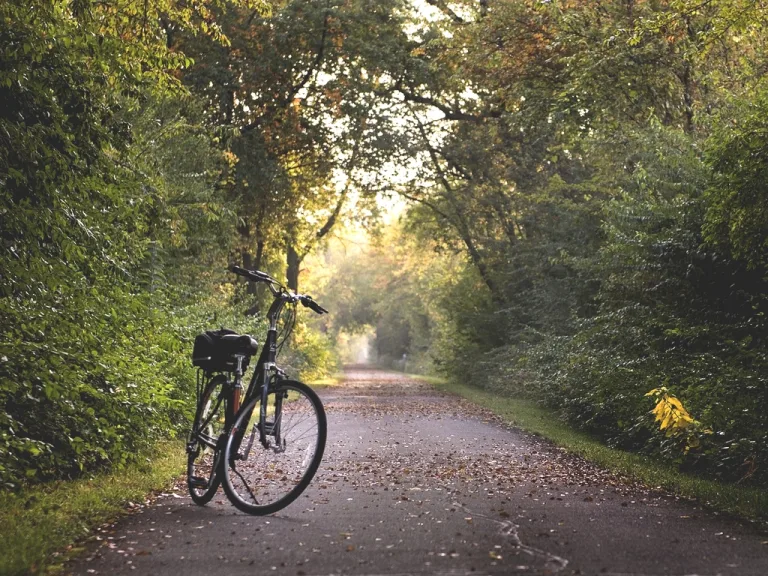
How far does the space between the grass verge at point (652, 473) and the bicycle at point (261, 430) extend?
3323 millimetres

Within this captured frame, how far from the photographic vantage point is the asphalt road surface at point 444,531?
4.71 m

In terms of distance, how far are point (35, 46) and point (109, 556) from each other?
13.0 feet

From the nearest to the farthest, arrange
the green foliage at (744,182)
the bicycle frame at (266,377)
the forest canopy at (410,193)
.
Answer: the bicycle frame at (266,377), the forest canopy at (410,193), the green foliage at (744,182)

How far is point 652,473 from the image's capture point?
854 cm

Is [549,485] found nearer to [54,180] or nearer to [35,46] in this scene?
[54,180]

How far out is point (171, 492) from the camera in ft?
24.7

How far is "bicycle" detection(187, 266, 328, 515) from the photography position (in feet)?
20.5

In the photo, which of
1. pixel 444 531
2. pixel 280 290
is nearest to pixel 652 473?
pixel 444 531

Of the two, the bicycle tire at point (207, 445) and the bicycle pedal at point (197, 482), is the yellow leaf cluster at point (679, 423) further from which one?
the bicycle pedal at point (197, 482)

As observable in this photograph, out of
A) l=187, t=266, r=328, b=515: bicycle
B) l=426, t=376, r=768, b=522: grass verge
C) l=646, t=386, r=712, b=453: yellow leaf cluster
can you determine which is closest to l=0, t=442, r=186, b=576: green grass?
l=187, t=266, r=328, b=515: bicycle

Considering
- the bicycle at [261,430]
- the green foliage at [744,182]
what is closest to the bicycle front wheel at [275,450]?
the bicycle at [261,430]

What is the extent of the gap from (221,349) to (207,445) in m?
0.83

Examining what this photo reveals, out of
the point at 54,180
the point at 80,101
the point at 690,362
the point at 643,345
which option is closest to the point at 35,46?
the point at 80,101

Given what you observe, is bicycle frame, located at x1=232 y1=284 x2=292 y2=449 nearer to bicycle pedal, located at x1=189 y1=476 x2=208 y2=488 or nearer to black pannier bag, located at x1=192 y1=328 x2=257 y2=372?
black pannier bag, located at x1=192 y1=328 x2=257 y2=372
